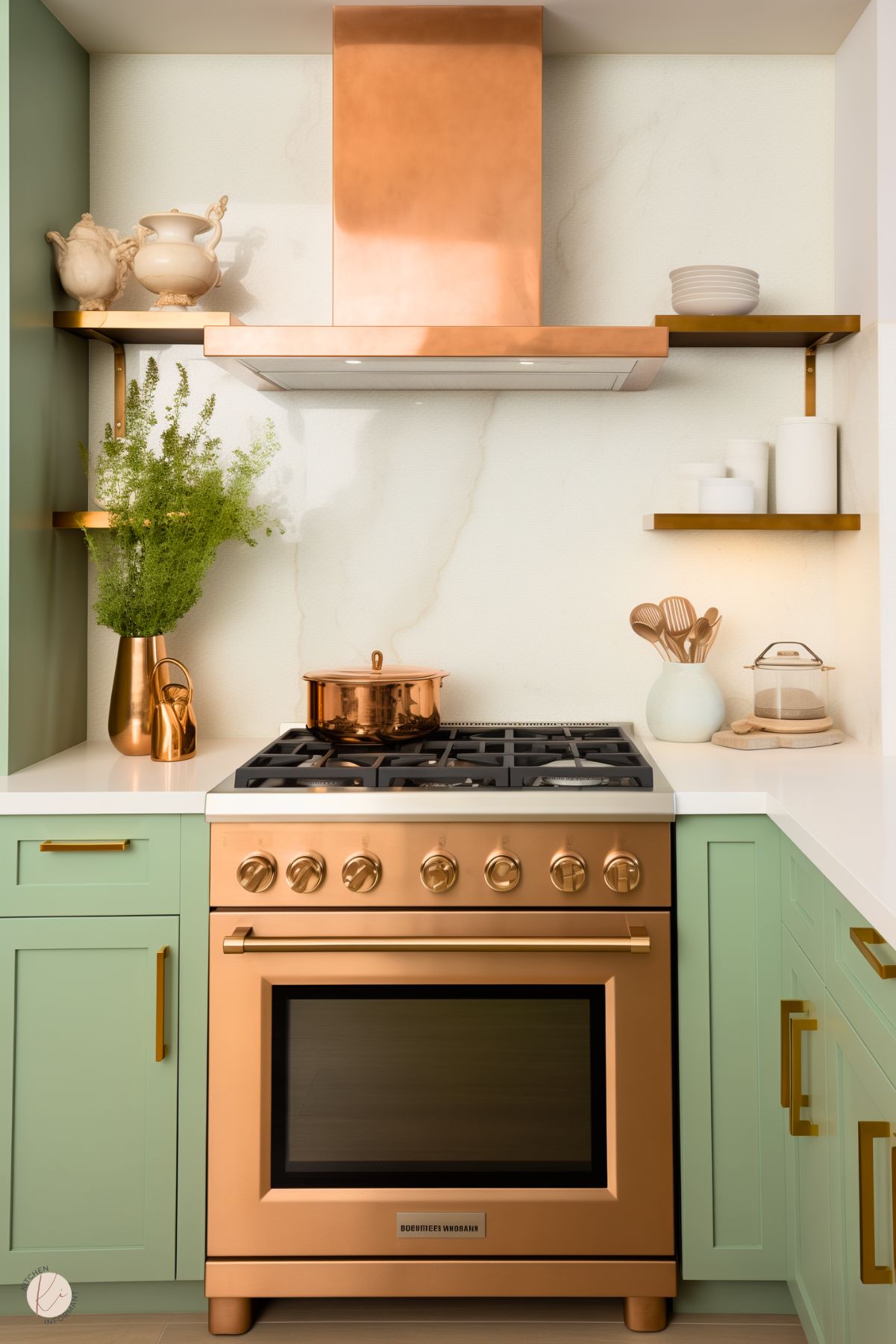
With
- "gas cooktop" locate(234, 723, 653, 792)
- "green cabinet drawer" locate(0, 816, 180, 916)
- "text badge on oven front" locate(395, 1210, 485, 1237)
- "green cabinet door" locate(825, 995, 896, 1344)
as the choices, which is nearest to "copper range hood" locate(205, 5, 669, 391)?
"gas cooktop" locate(234, 723, 653, 792)

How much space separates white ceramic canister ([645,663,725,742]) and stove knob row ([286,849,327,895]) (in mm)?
852

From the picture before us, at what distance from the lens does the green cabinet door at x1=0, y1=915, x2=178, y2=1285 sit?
1933 mm

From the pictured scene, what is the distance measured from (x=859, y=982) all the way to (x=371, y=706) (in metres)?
1.04

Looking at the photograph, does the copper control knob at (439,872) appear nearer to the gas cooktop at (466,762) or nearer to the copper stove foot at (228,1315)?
the gas cooktop at (466,762)

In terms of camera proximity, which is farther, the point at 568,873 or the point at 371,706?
the point at 371,706

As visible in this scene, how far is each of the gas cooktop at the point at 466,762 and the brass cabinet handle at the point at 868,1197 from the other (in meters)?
0.68


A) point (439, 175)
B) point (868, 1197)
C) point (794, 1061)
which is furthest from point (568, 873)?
point (439, 175)

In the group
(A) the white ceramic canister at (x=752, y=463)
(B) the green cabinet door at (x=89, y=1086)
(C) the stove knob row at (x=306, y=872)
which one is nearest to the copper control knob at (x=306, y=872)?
(C) the stove knob row at (x=306, y=872)

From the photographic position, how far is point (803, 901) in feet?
5.73

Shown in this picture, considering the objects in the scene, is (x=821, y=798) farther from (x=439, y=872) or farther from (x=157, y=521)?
(x=157, y=521)

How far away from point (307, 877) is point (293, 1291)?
0.71m

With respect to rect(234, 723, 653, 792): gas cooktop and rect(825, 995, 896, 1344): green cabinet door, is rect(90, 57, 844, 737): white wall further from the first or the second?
rect(825, 995, 896, 1344): green cabinet door

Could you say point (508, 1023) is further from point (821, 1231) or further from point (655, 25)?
point (655, 25)

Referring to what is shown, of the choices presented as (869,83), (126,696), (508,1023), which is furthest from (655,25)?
(508,1023)
